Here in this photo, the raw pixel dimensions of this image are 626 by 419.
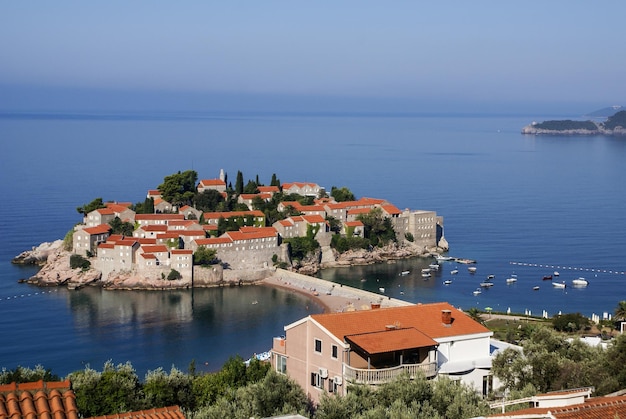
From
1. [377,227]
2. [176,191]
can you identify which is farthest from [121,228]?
[377,227]

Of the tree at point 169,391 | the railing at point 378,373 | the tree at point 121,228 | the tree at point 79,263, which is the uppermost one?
the railing at point 378,373

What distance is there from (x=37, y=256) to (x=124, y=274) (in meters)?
8.44

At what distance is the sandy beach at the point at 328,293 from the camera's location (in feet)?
144

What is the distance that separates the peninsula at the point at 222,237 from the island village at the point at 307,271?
72mm

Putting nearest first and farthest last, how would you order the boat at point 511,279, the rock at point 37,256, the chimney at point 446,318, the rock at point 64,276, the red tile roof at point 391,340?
the red tile roof at point 391,340 < the chimney at point 446,318 < the rock at point 64,276 < the boat at point 511,279 < the rock at point 37,256

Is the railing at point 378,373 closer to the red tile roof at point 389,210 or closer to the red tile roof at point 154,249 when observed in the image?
the red tile roof at point 154,249

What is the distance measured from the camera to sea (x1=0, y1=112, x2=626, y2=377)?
39625 millimetres

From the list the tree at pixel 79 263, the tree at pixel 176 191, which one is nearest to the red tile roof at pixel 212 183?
the tree at pixel 176 191

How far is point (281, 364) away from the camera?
18.2 metres

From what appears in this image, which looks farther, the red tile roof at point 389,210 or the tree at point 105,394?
the red tile roof at point 389,210

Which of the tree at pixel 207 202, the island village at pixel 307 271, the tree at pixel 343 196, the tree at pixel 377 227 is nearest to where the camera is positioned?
the island village at pixel 307 271

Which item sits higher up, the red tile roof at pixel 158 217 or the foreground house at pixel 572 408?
the foreground house at pixel 572 408

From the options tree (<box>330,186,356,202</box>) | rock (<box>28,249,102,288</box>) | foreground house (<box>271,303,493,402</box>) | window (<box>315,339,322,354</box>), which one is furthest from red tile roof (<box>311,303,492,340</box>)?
tree (<box>330,186,356,202</box>)

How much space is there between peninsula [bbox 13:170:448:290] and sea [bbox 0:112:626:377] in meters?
1.57
